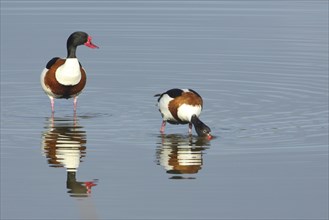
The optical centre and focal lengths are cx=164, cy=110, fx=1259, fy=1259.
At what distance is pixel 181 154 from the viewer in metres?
18.0

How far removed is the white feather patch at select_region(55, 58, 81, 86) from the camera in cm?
2150

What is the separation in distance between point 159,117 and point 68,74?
182 cm

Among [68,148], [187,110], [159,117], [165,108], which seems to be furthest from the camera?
[159,117]

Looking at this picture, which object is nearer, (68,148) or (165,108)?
(68,148)

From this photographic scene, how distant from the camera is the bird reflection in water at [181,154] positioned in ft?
55.4

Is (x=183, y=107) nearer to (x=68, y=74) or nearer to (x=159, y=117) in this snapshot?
(x=159, y=117)

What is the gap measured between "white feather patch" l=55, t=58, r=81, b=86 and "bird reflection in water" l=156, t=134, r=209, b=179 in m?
2.81

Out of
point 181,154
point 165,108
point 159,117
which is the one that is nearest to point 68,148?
point 181,154

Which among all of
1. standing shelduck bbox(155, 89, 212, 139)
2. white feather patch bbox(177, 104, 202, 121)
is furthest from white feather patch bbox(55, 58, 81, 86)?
white feather patch bbox(177, 104, 202, 121)

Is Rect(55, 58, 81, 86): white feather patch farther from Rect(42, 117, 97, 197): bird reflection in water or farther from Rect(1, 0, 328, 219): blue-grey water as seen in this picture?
Rect(42, 117, 97, 197): bird reflection in water

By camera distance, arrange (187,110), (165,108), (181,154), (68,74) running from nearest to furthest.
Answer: (181,154) → (187,110) → (165,108) → (68,74)

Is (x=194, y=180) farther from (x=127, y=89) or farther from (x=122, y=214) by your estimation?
(x=127, y=89)

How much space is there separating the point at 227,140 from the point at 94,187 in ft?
11.6

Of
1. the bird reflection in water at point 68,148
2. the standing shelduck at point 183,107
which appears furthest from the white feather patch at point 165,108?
the bird reflection in water at point 68,148
